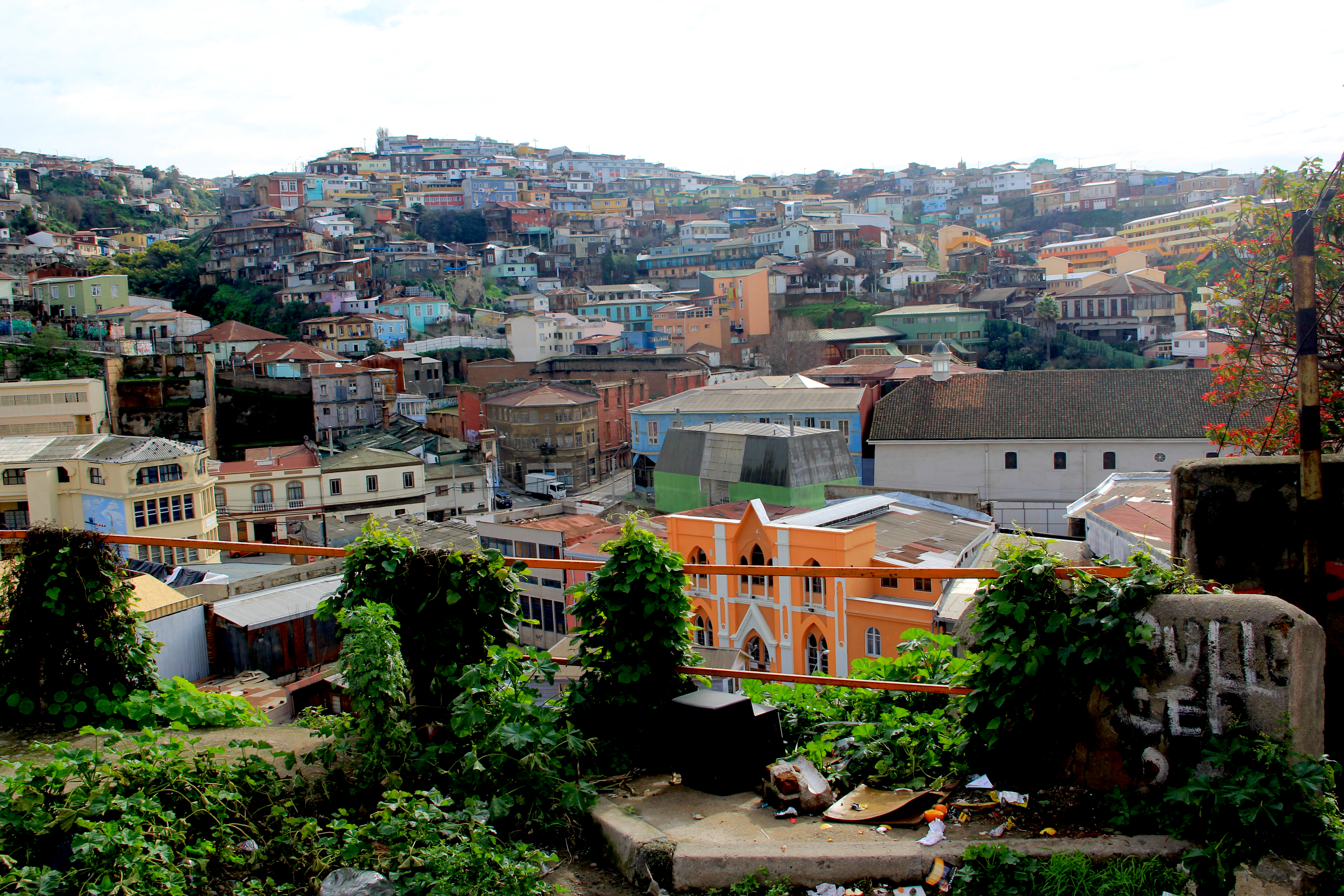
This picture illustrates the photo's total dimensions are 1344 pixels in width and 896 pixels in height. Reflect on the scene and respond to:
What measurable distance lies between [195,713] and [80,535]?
1058 millimetres

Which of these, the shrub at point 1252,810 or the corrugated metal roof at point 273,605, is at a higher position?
the shrub at point 1252,810

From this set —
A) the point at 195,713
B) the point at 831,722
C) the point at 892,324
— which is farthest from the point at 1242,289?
the point at 892,324

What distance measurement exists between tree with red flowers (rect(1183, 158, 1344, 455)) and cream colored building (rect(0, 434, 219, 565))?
26.1 metres

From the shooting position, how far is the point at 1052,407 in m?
29.2

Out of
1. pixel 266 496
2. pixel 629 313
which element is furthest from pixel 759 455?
pixel 629 313

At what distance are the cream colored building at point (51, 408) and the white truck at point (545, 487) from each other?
17756 millimetres

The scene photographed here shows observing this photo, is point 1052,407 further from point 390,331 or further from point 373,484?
point 390,331

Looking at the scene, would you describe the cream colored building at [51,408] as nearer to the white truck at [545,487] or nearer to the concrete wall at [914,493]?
the white truck at [545,487]

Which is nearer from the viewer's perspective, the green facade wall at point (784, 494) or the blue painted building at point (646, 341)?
the green facade wall at point (784, 494)

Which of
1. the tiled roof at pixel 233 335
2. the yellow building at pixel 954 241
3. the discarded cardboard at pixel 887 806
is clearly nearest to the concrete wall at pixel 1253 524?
the discarded cardboard at pixel 887 806

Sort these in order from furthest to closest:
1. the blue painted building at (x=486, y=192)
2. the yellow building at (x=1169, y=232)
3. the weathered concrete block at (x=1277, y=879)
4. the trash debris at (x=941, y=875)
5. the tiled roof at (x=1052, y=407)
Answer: the blue painted building at (x=486, y=192)
the yellow building at (x=1169, y=232)
the tiled roof at (x=1052, y=407)
the trash debris at (x=941, y=875)
the weathered concrete block at (x=1277, y=879)

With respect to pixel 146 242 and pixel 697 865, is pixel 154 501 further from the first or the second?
pixel 146 242

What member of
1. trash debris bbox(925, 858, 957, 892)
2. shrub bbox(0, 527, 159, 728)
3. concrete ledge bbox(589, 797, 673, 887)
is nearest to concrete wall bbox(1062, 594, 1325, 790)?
trash debris bbox(925, 858, 957, 892)

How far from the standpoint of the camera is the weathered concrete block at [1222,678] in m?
3.25
